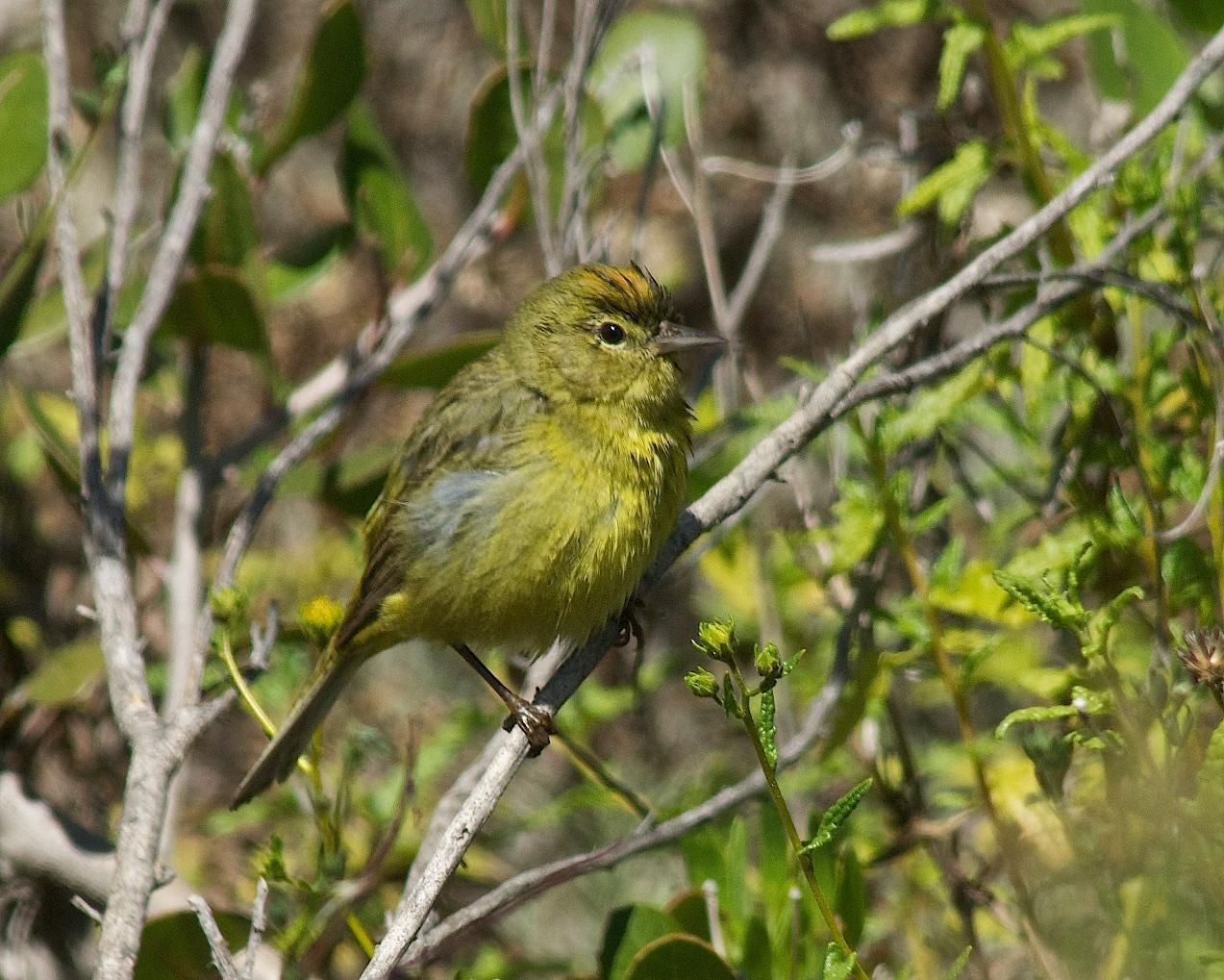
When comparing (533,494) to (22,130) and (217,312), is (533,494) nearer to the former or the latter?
(217,312)

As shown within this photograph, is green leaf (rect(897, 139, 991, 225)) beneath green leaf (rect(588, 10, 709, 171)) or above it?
beneath

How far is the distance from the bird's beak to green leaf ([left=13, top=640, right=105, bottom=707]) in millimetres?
1605

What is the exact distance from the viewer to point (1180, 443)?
2979 mm

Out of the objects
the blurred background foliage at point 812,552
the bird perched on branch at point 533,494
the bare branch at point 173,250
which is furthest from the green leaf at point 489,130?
the bare branch at point 173,250

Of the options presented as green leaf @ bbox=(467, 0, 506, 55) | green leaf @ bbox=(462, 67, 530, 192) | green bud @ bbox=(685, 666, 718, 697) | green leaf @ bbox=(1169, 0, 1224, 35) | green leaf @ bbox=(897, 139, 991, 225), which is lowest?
green bud @ bbox=(685, 666, 718, 697)

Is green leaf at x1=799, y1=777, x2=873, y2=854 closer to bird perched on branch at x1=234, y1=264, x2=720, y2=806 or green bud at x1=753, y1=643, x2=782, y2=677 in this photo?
green bud at x1=753, y1=643, x2=782, y2=677

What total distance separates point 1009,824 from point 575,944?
2.88 m

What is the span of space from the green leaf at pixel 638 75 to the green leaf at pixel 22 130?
152cm

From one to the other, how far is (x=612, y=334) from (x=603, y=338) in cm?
3

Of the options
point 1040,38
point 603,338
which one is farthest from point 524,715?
point 1040,38

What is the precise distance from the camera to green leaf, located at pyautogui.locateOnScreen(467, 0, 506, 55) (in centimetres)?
381

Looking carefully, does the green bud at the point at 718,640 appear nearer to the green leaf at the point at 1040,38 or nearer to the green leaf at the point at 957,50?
the green leaf at the point at 957,50

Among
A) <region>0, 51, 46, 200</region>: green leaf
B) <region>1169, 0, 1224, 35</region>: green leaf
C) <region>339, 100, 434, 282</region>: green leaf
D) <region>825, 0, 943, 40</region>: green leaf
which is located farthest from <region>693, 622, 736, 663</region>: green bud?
<region>0, 51, 46, 200</region>: green leaf

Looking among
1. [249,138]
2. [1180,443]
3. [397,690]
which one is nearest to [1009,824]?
[1180,443]
